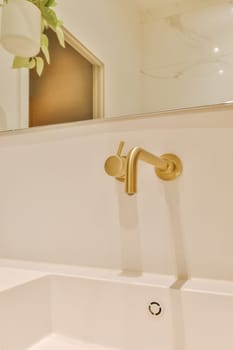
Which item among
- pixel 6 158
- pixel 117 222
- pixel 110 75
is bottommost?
pixel 117 222

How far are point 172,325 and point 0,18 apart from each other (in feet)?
3.19

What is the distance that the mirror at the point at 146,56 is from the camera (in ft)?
2.63

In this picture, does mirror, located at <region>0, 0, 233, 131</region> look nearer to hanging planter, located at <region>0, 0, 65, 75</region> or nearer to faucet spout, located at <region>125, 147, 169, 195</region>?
hanging planter, located at <region>0, 0, 65, 75</region>

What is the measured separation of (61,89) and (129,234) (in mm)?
545

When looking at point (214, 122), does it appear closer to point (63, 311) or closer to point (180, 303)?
point (180, 303)

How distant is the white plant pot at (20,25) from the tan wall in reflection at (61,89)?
140 mm

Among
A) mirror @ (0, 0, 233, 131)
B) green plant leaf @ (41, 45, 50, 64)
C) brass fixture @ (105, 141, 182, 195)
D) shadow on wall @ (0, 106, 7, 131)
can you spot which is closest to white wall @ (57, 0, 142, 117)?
mirror @ (0, 0, 233, 131)

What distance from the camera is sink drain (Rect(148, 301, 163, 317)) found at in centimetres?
61

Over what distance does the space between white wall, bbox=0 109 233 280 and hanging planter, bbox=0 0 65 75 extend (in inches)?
9.9

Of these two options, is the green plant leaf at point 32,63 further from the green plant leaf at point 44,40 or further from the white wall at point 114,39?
the white wall at point 114,39

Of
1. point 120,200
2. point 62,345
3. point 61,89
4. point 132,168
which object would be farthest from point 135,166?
point 61,89

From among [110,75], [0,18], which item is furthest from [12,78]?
[110,75]

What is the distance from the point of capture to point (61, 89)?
3.19 feet

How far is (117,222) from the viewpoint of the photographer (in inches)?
29.8
